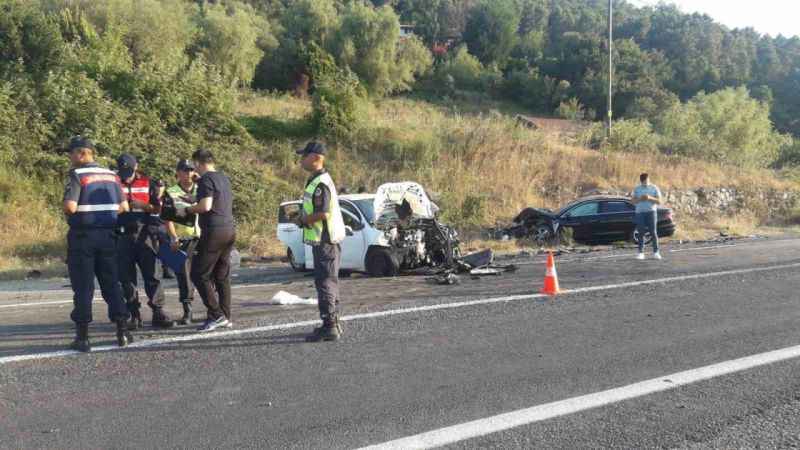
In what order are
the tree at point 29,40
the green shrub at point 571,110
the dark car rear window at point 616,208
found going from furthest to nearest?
the green shrub at point 571,110 < the tree at point 29,40 < the dark car rear window at point 616,208

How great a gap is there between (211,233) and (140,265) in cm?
118

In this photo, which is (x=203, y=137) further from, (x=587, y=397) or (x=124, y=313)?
(x=587, y=397)

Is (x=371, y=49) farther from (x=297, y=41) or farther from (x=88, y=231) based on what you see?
(x=88, y=231)

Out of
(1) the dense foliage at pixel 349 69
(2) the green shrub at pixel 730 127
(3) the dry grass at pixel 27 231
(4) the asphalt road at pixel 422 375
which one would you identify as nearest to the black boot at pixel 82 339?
(4) the asphalt road at pixel 422 375

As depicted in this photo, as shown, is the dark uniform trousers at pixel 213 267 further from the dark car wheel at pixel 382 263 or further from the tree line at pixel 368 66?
the tree line at pixel 368 66

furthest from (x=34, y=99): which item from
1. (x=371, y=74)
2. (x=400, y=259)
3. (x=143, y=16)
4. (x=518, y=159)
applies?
(x=371, y=74)

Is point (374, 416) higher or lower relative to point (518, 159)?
lower

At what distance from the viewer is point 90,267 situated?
20.0 ft

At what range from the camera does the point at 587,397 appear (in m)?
4.84

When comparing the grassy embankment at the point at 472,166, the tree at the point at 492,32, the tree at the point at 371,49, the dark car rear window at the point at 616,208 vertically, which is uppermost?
the tree at the point at 492,32

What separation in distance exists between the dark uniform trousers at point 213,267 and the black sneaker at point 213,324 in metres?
0.04

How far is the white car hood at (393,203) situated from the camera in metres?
11.7

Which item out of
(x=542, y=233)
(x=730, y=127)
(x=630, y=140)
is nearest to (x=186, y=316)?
(x=542, y=233)

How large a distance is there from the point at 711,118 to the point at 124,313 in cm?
4196
